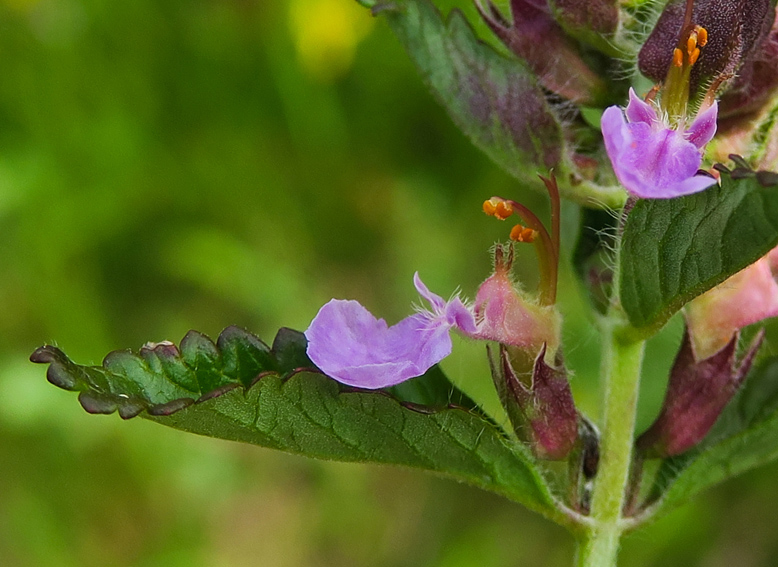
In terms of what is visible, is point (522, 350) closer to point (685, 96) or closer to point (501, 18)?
point (685, 96)

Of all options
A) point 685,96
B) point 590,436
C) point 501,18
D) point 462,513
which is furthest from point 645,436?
point 462,513

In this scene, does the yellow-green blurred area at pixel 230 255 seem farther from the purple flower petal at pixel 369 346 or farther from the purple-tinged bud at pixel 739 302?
the purple flower petal at pixel 369 346

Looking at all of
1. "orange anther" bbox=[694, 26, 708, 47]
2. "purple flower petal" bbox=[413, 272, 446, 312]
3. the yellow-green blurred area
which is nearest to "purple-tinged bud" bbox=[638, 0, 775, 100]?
"orange anther" bbox=[694, 26, 708, 47]

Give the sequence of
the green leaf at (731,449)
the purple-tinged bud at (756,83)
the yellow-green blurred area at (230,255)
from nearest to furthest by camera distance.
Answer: the purple-tinged bud at (756,83)
the green leaf at (731,449)
the yellow-green blurred area at (230,255)

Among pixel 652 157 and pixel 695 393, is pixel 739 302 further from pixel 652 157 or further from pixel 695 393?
pixel 652 157

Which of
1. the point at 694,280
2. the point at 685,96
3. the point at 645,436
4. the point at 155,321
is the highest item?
the point at 685,96

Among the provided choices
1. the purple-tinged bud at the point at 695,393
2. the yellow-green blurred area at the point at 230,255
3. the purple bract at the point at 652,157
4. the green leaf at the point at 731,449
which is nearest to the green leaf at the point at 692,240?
the purple bract at the point at 652,157

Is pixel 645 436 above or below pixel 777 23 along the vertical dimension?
below
